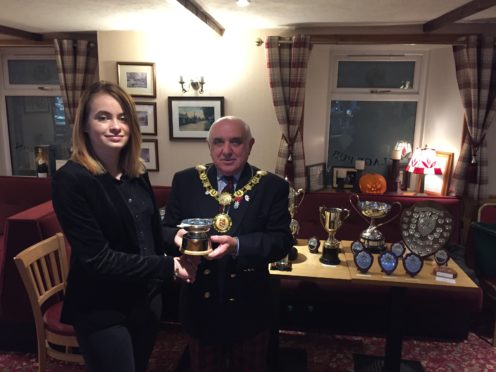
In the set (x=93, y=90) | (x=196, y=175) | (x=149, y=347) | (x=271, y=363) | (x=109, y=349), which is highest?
(x=93, y=90)

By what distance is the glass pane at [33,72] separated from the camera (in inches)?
191

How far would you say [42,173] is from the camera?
466 cm

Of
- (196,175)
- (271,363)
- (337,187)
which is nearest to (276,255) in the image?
(196,175)

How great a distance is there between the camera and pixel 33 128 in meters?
5.04

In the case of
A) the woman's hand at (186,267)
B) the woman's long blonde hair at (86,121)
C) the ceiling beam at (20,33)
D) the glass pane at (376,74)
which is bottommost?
the woman's hand at (186,267)

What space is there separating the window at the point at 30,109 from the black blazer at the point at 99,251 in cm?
396

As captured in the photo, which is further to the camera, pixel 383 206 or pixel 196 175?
pixel 383 206

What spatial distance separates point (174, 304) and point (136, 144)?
5.55ft

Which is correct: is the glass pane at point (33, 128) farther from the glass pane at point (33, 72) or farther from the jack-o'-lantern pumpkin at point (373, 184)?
the jack-o'-lantern pumpkin at point (373, 184)

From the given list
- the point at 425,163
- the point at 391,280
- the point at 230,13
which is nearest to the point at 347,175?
the point at 425,163

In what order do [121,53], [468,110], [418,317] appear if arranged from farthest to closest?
[121,53] → [468,110] → [418,317]

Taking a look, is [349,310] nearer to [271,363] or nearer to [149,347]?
[271,363]

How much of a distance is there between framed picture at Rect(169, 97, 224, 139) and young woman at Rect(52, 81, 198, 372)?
2977 millimetres

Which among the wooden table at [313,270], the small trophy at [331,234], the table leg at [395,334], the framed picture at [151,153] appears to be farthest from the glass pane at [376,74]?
the table leg at [395,334]
